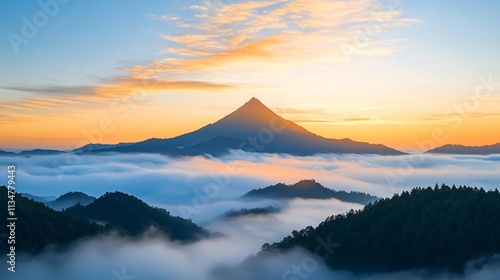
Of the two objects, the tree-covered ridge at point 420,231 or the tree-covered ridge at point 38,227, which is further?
the tree-covered ridge at point 38,227

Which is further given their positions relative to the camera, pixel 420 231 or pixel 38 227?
pixel 38 227

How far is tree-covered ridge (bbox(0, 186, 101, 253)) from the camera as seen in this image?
131500mm

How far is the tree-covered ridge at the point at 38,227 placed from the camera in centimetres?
13150

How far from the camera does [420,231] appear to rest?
11231 centimetres

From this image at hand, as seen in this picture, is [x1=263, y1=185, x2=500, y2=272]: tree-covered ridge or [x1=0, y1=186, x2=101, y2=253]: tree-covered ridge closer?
[x1=263, y1=185, x2=500, y2=272]: tree-covered ridge

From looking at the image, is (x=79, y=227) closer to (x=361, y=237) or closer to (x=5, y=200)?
(x=5, y=200)

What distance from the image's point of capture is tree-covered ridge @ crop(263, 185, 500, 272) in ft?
350

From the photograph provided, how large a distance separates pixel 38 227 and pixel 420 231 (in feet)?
354

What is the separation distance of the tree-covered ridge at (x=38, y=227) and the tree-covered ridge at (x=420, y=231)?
80.6m

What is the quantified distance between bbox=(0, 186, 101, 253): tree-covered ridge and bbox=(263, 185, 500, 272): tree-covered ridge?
80.6m

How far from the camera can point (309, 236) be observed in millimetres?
141875

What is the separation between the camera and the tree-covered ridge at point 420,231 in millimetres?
106569

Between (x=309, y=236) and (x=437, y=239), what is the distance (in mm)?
41988

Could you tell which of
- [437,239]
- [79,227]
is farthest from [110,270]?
[437,239]
